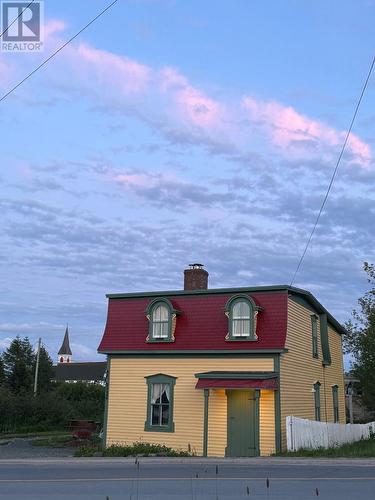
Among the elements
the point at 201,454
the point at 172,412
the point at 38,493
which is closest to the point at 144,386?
the point at 172,412

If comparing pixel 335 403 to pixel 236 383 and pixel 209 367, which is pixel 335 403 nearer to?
pixel 209 367

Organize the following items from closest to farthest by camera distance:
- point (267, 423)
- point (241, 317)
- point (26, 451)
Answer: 1. point (267, 423)
2. point (241, 317)
3. point (26, 451)

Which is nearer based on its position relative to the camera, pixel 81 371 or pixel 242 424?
pixel 242 424

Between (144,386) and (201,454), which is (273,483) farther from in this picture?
(144,386)

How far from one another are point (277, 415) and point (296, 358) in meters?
3.18

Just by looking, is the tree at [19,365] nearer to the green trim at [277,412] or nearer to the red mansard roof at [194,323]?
the red mansard roof at [194,323]

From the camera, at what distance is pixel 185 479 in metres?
14.2

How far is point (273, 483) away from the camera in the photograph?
→ 13.2m

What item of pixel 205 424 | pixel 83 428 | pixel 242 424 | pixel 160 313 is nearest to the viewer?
pixel 242 424

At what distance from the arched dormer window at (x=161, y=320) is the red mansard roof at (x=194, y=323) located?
23 cm

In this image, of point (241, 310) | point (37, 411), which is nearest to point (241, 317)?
point (241, 310)

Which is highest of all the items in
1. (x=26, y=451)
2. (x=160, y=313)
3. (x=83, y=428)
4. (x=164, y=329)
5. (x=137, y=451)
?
(x=160, y=313)

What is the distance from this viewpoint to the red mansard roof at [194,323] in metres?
23.1

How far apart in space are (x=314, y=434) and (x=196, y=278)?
8.34m
